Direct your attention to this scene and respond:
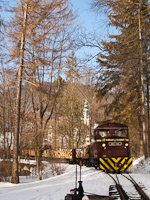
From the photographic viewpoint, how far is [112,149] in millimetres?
14789

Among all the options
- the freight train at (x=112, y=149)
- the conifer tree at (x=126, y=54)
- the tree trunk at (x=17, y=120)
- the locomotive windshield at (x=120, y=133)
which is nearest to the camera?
the conifer tree at (x=126, y=54)

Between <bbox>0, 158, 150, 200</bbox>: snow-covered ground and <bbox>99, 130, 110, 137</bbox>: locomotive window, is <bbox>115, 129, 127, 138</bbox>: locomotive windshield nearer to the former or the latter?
<bbox>99, 130, 110, 137</bbox>: locomotive window

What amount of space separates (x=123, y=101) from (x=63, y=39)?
820 cm

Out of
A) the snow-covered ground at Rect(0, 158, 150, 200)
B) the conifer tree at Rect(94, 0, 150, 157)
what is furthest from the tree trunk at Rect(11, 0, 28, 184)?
the conifer tree at Rect(94, 0, 150, 157)

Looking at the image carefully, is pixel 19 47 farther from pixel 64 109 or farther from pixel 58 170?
pixel 64 109

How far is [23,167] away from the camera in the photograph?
33.7 m

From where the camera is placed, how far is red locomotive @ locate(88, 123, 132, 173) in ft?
46.4

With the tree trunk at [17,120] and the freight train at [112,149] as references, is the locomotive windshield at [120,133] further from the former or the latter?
the tree trunk at [17,120]

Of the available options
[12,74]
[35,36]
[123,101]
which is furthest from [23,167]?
[35,36]

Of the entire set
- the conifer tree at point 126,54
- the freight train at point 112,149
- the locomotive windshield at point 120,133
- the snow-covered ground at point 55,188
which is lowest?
the snow-covered ground at point 55,188

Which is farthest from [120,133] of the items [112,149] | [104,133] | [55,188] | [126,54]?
[55,188]

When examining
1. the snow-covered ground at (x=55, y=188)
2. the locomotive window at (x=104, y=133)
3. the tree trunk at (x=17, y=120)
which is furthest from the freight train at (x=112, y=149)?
the tree trunk at (x=17, y=120)

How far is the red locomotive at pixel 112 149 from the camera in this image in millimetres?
14141

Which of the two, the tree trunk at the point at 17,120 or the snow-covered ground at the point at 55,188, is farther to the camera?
the tree trunk at the point at 17,120
